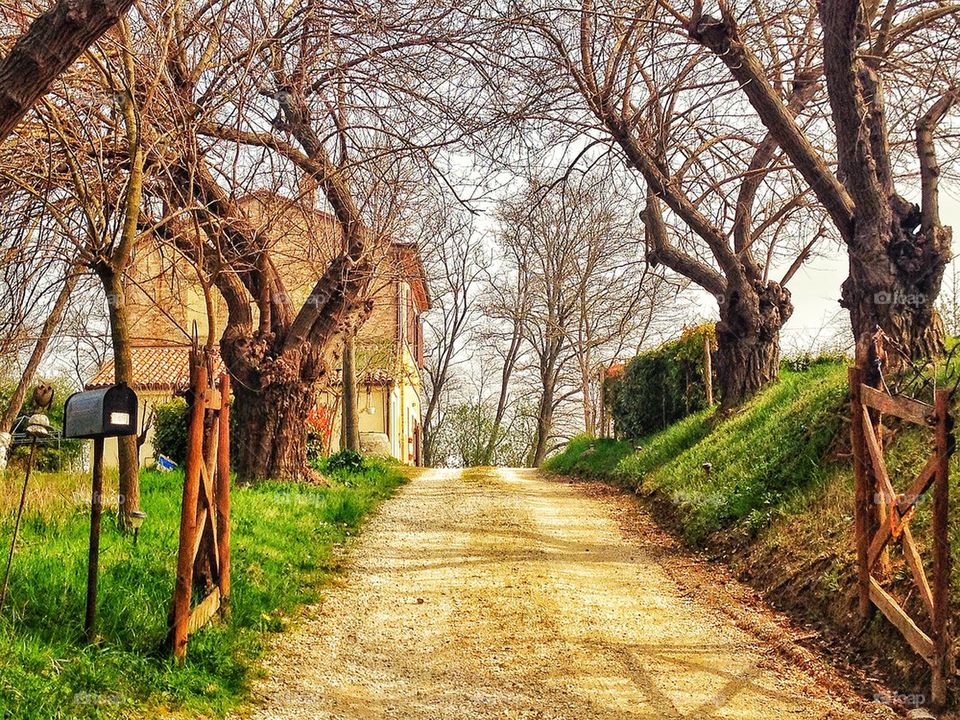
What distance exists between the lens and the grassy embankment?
565cm

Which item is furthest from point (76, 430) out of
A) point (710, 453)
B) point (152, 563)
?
point (710, 453)

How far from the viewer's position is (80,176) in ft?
19.0

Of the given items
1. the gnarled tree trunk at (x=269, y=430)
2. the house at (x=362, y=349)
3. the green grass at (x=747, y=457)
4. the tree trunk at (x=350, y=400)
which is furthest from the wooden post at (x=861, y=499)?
the tree trunk at (x=350, y=400)

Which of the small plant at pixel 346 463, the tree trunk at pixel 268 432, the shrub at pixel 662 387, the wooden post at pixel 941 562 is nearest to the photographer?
the wooden post at pixel 941 562

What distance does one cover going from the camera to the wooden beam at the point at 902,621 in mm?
4547

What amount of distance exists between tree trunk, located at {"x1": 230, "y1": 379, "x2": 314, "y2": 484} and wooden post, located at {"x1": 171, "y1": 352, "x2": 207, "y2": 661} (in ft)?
20.8

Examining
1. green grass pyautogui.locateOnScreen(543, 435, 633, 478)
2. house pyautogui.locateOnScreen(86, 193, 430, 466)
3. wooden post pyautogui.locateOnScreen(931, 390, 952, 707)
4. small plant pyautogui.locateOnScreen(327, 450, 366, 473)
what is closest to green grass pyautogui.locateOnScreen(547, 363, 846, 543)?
green grass pyautogui.locateOnScreen(543, 435, 633, 478)

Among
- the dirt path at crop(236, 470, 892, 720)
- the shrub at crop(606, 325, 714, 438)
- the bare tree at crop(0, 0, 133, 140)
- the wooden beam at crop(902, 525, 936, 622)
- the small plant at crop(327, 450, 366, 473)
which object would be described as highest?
the bare tree at crop(0, 0, 133, 140)

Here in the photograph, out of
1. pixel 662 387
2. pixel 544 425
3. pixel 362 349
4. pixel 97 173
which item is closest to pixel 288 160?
pixel 97 173

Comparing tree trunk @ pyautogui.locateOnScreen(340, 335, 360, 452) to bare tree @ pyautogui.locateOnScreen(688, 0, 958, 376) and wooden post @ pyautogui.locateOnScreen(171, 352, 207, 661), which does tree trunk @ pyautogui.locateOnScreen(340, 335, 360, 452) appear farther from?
wooden post @ pyautogui.locateOnScreen(171, 352, 207, 661)

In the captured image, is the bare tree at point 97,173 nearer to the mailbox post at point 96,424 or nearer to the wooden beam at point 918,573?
the mailbox post at point 96,424

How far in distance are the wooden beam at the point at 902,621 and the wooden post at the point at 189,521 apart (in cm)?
419

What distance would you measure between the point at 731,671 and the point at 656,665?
18.6 inches

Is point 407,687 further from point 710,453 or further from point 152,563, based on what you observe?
point 710,453
